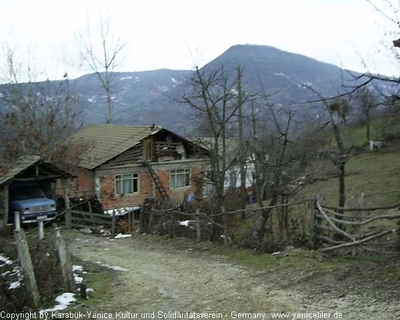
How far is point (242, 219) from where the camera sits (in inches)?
608

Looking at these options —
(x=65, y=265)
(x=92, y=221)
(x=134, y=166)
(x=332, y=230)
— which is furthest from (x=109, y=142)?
(x=65, y=265)

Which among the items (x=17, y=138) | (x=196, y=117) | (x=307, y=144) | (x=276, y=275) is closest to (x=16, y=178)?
(x=17, y=138)

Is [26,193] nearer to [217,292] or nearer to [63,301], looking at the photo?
[63,301]

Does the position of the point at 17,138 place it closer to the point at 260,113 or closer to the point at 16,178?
the point at 16,178

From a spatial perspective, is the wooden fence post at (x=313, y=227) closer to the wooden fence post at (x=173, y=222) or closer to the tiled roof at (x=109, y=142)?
the wooden fence post at (x=173, y=222)

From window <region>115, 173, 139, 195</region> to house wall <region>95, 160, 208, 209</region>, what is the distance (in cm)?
21

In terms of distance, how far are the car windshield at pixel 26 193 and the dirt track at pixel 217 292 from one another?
10.5m

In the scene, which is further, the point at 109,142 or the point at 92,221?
the point at 109,142

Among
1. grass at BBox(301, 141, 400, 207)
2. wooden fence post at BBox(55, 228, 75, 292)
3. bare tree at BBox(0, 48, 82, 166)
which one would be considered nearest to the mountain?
bare tree at BBox(0, 48, 82, 166)

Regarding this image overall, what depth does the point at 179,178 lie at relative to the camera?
1234 inches

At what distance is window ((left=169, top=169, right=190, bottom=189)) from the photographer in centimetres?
3093

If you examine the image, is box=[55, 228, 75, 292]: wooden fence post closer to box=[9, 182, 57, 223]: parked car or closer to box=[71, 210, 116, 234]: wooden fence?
box=[71, 210, 116, 234]: wooden fence

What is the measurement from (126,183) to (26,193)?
342 inches

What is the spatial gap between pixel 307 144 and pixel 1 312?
13789mm
